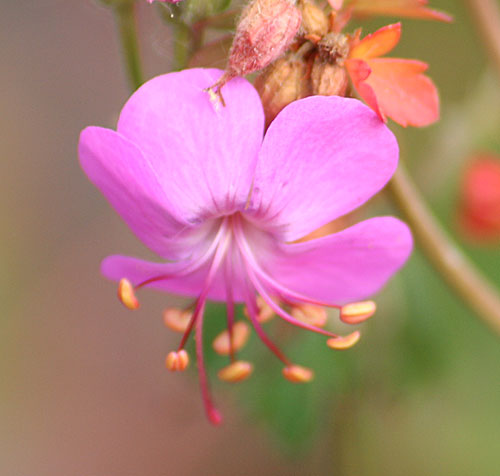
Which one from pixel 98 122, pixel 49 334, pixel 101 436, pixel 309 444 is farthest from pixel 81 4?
pixel 309 444

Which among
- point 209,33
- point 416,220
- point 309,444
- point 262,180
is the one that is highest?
point 209,33

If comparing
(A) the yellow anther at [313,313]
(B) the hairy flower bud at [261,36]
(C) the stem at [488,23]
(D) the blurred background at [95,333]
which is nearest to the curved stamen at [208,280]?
(A) the yellow anther at [313,313]

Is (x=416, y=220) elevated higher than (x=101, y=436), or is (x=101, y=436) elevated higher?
(x=416, y=220)

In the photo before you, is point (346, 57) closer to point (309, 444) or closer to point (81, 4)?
point (309, 444)

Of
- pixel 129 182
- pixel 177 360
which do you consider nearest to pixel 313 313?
pixel 177 360

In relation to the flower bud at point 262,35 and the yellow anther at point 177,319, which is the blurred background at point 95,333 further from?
the flower bud at point 262,35
